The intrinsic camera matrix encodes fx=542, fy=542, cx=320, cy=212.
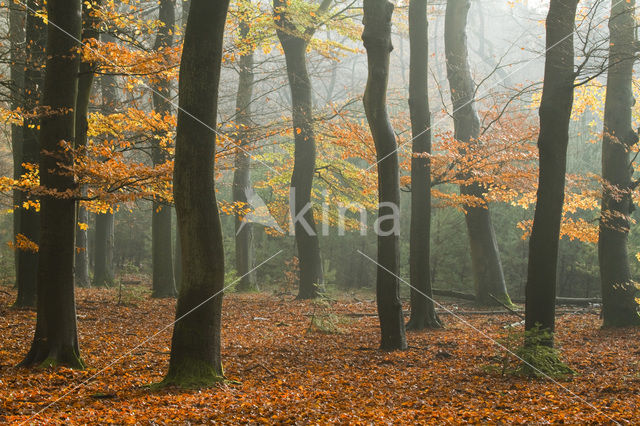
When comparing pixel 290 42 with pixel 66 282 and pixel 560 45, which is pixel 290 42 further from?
pixel 66 282

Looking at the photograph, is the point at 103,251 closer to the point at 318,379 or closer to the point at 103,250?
the point at 103,250

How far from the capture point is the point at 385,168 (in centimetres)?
795

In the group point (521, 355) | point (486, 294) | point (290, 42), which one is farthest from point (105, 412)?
point (290, 42)

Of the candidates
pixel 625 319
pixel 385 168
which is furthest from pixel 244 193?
pixel 625 319

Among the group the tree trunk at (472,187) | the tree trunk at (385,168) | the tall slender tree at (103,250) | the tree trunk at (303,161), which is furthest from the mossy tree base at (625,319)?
the tall slender tree at (103,250)

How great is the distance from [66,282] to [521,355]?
214 inches

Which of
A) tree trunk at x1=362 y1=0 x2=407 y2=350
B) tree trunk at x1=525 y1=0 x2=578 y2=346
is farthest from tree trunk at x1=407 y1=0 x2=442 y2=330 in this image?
tree trunk at x1=525 y1=0 x2=578 y2=346

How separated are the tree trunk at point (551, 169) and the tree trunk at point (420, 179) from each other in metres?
3.27

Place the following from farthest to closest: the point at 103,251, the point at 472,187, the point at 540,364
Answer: the point at 103,251, the point at 472,187, the point at 540,364

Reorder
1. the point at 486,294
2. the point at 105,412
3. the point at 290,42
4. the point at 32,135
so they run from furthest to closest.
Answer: the point at 290,42, the point at 486,294, the point at 32,135, the point at 105,412

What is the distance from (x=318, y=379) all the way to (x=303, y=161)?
29.9 ft

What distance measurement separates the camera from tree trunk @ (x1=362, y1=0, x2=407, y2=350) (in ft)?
25.3

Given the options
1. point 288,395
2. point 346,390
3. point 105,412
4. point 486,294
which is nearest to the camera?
point 105,412

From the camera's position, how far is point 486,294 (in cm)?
1352
